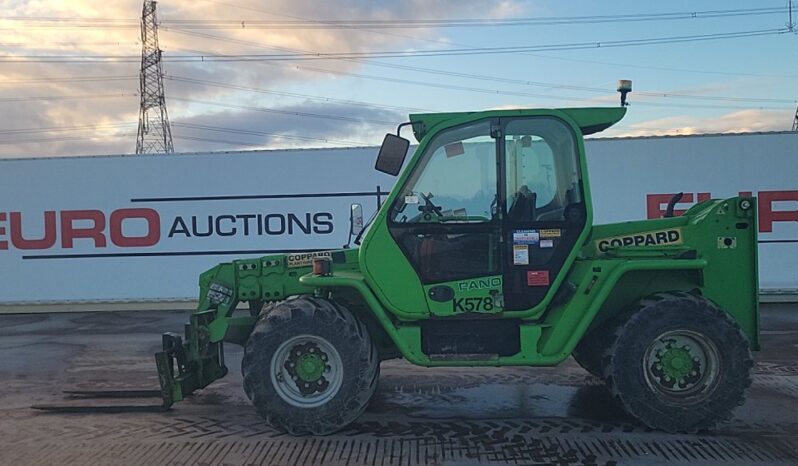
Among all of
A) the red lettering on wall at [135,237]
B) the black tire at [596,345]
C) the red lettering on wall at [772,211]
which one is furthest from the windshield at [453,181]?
the red lettering on wall at [772,211]

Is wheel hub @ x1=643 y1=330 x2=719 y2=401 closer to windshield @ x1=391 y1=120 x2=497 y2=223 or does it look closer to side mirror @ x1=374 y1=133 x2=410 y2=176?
windshield @ x1=391 y1=120 x2=497 y2=223

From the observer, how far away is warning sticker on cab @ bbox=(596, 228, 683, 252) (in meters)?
5.28

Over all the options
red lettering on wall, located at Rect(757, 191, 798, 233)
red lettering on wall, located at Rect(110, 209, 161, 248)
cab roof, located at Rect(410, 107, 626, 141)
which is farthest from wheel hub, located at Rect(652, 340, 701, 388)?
red lettering on wall, located at Rect(110, 209, 161, 248)

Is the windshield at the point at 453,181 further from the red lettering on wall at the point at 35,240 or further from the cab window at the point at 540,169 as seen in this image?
the red lettering on wall at the point at 35,240

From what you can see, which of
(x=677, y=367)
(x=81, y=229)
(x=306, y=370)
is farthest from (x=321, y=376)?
(x=81, y=229)

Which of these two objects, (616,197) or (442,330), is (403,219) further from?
(616,197)

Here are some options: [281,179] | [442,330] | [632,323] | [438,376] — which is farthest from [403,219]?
[281,179]

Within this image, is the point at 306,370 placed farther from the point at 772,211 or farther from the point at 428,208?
the point at 772,211

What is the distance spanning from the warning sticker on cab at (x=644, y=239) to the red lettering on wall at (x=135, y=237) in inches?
357

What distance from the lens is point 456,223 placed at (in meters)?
5.04

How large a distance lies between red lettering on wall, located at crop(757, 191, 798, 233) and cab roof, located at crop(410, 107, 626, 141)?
7.75m

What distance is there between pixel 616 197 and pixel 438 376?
6346 mm

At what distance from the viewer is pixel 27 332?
10531 millimetres

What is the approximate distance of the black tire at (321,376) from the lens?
16.0ft
